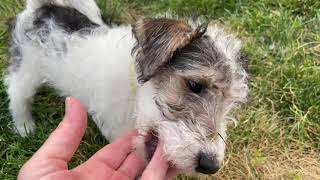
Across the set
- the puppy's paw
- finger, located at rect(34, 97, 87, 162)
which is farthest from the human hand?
the puppy's paw

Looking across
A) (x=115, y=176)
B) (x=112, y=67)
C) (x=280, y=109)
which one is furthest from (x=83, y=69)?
(x=280, y=109)

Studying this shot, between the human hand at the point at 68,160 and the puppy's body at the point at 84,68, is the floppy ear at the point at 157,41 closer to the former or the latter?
the puppy's body at the point at 84,68

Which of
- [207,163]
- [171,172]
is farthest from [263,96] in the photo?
[207,163]

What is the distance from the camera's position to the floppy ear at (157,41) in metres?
3.30

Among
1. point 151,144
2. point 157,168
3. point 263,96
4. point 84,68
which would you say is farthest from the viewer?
point 263,96

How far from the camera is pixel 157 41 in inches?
131

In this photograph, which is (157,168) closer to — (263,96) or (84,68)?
(84,68)

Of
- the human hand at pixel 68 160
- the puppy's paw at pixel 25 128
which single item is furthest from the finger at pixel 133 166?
the puppy's paw at pixel 25 128

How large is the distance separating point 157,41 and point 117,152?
0.76 metres

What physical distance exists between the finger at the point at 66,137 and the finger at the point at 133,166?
496mm

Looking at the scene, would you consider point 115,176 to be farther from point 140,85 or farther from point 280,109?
point 280,109

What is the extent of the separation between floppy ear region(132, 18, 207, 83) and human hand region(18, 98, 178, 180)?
0.45 metres

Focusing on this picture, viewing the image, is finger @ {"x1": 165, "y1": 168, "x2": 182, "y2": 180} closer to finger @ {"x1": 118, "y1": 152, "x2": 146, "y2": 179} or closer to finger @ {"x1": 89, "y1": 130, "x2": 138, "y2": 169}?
finger @ {"x1": 118, "y1": 152, "x2": 146, "y2": 179}

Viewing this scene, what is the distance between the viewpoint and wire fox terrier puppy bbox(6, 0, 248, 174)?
10.8 ft
